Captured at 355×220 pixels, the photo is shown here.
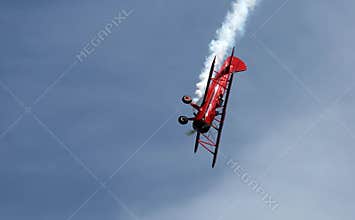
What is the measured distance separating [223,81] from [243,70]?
4.87m

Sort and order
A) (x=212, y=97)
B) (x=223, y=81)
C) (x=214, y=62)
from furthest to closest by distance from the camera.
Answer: (x=223, y=81) < (x=212, y=97) < (x=214, y=62)

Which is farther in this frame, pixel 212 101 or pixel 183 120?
pixel 212 101

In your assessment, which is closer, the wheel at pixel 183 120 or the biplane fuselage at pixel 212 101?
the wheel at pixel 183 120

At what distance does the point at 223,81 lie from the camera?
75.0 metres

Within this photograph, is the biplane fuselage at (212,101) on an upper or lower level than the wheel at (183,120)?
upper

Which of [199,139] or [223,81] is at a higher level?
[223,81]

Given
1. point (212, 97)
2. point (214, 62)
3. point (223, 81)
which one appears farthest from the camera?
point (223, 81)

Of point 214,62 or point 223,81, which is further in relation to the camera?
point 223,81

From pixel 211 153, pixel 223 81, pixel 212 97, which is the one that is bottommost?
pixel 211 153

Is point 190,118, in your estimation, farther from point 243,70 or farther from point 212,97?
point 243,70

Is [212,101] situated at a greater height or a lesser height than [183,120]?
greater

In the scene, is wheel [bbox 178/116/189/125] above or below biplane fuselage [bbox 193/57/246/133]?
below

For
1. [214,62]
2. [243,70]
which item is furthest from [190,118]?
[243,70]

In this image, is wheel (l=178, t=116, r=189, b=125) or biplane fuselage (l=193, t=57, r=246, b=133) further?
biplane fuselage (l=193, t=57, r=246, b=133)
